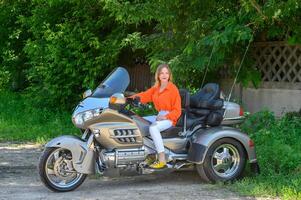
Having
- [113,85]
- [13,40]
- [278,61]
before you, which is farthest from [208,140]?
[13,40]

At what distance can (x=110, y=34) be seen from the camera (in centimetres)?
1396

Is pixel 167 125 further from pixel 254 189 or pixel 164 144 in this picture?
pixel 254 189

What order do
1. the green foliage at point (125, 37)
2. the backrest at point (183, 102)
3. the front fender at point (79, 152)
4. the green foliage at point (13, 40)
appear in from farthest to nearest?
the green foliage at point (13, 40) → the green foliage at point (125, 37) → the backrest at point (183, 102) → the front fender at point (79, 152)

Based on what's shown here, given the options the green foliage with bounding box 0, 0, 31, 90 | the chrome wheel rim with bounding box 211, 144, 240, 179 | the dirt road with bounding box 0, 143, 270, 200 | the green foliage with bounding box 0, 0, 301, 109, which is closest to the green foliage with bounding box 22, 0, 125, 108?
the green foliage with bounding box 0, 0, 301, 109

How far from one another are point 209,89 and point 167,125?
83 centimetres

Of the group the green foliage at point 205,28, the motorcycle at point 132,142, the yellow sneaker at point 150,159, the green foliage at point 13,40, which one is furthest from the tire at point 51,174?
the green foliage at point 13,40

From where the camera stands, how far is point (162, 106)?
7238 millimetres

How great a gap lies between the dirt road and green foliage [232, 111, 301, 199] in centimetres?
41

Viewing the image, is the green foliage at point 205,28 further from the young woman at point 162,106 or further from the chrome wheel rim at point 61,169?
the chrome wheel rim at point 61,169

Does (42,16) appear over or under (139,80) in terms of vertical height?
over

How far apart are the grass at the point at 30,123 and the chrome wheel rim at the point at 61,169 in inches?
161

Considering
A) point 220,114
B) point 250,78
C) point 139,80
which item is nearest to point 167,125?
point 220,114

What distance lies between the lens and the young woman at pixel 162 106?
6996mm

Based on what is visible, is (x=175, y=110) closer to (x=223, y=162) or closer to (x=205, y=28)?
(x=223, y=162)
